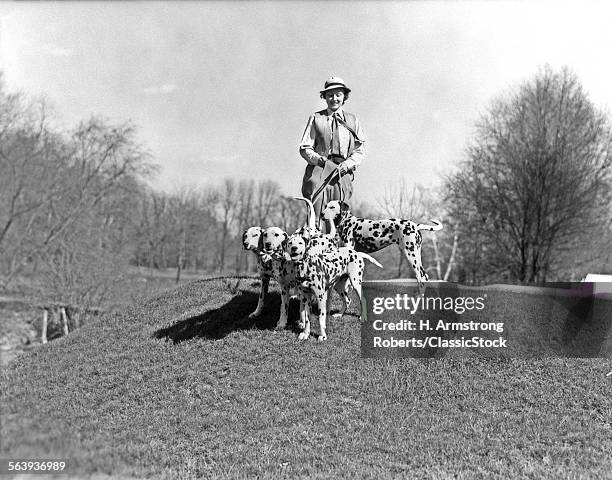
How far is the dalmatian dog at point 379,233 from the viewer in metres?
9.56

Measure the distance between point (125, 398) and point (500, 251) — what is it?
21962mm

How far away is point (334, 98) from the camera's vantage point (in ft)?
32.8

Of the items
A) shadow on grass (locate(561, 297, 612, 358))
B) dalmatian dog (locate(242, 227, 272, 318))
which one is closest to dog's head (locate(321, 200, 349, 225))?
dalmatian dog (locate(242, 227, 272, 318))

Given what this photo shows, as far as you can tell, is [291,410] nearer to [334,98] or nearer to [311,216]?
[311,216]

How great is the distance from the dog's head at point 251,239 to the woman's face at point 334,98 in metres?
3.15

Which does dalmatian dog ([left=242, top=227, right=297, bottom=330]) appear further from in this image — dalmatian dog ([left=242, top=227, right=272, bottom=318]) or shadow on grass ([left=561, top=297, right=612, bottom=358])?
shadow on grass ([left=561, top=297, right=612, bottom=358])

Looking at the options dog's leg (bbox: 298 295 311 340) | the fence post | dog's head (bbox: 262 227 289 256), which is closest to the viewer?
dog's head (bbox: 262 227 289 256)

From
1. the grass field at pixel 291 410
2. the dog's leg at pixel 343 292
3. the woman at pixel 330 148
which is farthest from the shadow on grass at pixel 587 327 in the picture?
the woman at pixel 330 148

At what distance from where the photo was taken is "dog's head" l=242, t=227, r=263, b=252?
8.48 m

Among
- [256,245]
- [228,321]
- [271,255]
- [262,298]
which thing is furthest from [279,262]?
[228,321]

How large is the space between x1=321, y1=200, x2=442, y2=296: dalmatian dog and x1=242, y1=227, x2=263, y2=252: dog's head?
1.78 metres

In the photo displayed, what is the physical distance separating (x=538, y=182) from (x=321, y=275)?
19199mm

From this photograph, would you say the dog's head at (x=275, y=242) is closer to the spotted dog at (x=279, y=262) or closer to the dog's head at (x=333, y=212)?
the spotted dog at (x=279, y=262)

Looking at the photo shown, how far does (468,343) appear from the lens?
8570mm
